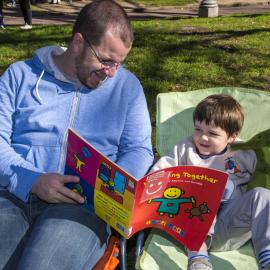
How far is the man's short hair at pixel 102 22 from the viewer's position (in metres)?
2.51

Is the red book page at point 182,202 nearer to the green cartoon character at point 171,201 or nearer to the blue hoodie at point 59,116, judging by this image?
the green cartoon character at point 171,201

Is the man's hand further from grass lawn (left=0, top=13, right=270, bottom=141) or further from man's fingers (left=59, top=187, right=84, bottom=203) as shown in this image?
grass lawn (left=0, top=13, right=270, bottom=141)

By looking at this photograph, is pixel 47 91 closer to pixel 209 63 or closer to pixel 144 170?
pixel 144 170

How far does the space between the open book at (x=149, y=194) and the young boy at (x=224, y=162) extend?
0.17 m

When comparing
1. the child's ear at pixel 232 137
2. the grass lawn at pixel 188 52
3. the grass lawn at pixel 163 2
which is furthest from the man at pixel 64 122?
the grass lawn at pixel 163 2

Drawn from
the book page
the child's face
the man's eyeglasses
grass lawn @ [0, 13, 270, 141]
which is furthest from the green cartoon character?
grass lawn @ [0, 13, 270, 141]

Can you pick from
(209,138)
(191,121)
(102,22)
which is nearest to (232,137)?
(209,138)

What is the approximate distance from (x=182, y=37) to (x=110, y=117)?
5234 mm

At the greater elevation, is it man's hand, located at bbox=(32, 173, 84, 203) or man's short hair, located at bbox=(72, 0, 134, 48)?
man's short hair, located at bbox=(72, 0, 134, 48)

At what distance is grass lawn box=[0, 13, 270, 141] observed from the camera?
5.73 metres

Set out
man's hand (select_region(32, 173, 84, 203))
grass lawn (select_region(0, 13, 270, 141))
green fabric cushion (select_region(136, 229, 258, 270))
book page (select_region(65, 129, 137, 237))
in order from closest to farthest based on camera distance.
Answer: book page (select_region(65, 129, 137, 237)) → man's hand (select_region(32, 173, 84, 203)) → green fabric cushion (select_region(136, 229, 258, 270)) → grass lawn (select_region(0, 13, 270, 141))

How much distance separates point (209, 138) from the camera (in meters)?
2.83

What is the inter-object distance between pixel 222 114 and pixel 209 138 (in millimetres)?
141

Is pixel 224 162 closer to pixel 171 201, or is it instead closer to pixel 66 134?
pixel 171 201
